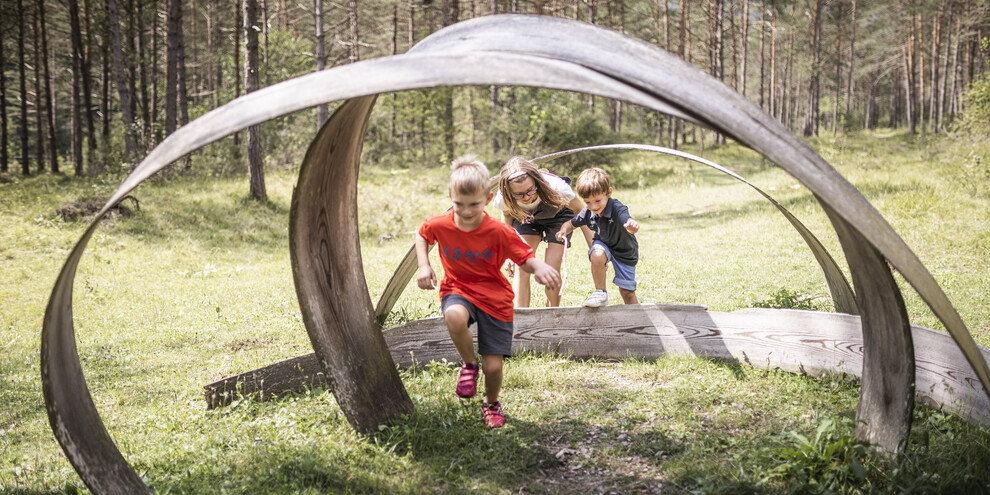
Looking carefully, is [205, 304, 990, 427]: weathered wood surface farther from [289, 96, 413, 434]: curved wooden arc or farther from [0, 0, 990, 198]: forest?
[0, 0, 990, 198]: forest

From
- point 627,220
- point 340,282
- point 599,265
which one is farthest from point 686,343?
point 340,282

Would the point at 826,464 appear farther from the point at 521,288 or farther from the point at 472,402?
the point at 521,288

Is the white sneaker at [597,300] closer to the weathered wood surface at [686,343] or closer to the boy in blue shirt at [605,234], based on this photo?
the weathered wood surface at [686,343]

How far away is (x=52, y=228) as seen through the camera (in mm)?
13281

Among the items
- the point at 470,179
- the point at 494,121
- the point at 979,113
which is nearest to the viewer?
the point at 470,179

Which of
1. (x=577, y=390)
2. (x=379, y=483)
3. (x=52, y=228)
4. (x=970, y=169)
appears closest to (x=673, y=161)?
(x=970, y=169)

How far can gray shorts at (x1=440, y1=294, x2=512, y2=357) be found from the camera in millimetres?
4156

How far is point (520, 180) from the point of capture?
5.59 metres

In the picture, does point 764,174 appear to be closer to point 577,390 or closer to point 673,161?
point 673,161

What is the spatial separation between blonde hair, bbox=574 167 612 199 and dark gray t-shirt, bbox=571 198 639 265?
0.33m

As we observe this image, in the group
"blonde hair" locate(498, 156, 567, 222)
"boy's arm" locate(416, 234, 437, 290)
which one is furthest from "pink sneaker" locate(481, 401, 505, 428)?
"blonde hair" locate(498, 156, 567, 222)

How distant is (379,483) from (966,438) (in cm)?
318

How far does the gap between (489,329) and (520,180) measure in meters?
1.84

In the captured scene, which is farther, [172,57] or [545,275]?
[172,57]
